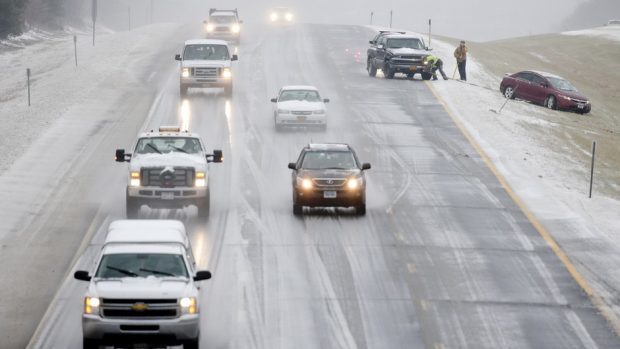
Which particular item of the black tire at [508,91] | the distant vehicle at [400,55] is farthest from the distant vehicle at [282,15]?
the black tire at [508,91]

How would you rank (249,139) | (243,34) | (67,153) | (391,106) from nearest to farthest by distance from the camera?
1. (67,153)
2. (249,139)
3. (391,106)
4. (243,34)

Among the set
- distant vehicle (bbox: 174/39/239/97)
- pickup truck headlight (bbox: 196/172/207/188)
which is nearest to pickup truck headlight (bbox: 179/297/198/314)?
pickup truck headlight (bbox: 196/172/207/188)

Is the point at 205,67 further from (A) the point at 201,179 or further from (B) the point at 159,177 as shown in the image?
(B) the point at 159,177

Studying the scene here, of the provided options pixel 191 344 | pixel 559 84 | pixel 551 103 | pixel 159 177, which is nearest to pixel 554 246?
pixel 159 177

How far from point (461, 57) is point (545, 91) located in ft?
13.3

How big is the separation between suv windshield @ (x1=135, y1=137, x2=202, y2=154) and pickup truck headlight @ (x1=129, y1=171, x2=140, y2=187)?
2.61ft

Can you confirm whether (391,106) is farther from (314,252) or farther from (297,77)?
(314,252)

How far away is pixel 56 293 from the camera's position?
64.1 feet

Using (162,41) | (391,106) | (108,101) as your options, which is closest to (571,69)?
(162,41)

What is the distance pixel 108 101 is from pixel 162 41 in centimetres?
2052

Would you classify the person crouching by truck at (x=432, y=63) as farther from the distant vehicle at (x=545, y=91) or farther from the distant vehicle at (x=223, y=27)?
the distant vehicle at (x=223, y=27)

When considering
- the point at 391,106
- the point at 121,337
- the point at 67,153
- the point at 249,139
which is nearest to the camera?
the point at 121,337

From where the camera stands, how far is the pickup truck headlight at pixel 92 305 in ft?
49.4

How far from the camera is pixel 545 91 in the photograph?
154 ft
